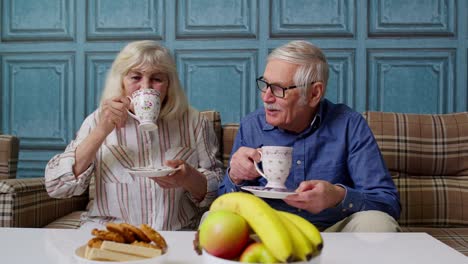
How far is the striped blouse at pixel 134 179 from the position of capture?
5.58 ft

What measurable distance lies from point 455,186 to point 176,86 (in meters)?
1.19

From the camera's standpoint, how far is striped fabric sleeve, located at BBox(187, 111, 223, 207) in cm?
173

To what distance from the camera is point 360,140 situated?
161 cm

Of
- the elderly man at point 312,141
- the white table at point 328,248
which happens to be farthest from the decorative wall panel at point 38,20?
the white table at point 328,248

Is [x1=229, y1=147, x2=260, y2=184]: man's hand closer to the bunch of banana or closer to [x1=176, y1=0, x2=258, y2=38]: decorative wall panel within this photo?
the bunch of banana

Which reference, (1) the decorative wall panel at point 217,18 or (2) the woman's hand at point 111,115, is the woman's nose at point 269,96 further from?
(1) the decorative wall panel at point 217,18

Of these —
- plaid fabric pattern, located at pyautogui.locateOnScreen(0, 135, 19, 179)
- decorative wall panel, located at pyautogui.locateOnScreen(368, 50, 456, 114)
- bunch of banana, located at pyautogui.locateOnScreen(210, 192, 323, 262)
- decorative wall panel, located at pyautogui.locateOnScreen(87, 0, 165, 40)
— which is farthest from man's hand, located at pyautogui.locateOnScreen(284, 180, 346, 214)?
decorative wall panel, located at pyautogui.locateOnScreen(87, 0, 165, 40)

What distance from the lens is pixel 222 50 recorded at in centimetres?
275

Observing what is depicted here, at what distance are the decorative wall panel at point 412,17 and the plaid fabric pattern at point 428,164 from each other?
69cm

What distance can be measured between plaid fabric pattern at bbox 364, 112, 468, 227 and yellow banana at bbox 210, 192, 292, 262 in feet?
4.74

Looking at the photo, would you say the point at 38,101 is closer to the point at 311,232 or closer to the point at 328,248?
the point at 328,248

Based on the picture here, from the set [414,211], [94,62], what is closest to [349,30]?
[414,211]

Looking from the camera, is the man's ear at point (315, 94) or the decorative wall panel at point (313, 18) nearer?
the man's ear at point (315, 94)

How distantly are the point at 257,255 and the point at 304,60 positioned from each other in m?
1.01
